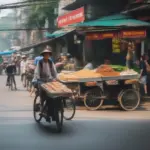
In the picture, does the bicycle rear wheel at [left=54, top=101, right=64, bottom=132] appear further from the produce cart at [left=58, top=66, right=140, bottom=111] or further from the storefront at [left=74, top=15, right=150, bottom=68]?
the storefront at [left=74, top=15, right=150, bottom=68]

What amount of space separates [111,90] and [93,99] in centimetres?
61

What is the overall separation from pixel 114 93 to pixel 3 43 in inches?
3102

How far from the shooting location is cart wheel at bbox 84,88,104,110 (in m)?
11.0

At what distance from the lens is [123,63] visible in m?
17.7

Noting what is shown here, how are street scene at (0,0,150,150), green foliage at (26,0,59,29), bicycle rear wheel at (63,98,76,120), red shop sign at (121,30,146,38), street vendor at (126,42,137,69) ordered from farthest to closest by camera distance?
green foliage at (26,0,59,29) < street vendor at (126,42,137,69) < red shop sign at (121,30,146,38) < bicycle rear wheel at (63,98,76,120) < street scene at (0,0,150,150)

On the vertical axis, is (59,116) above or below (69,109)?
above

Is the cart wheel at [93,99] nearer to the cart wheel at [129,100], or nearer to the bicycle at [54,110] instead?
the cart wheel at [129,100]

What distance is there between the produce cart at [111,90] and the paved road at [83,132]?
18.5 inches

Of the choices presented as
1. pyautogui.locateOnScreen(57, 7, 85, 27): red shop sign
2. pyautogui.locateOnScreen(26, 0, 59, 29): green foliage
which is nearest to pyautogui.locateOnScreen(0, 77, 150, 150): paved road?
pyautogui.locateOnScreen(57, 7, 85, 27): red shop sign

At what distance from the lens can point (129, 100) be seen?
10961 millimetres

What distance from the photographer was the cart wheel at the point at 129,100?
10.9 m

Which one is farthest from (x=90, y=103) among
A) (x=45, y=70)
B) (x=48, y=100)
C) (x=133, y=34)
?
(x=133, y=34)

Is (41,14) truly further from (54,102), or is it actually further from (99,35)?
(54,102)

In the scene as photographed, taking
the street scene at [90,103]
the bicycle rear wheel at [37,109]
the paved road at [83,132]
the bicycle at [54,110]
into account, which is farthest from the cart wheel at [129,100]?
the bicycle at [54,110]
